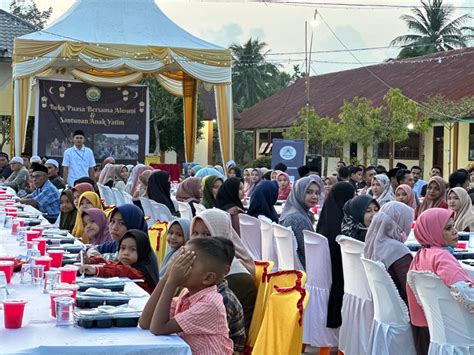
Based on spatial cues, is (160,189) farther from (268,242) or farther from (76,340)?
(76,340)

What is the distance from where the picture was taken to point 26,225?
7.26m

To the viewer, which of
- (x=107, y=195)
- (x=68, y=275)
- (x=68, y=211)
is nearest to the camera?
(x=68, y=275)

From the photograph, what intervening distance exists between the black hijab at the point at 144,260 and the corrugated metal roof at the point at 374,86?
74.9 ft

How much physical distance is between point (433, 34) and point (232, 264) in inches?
1608

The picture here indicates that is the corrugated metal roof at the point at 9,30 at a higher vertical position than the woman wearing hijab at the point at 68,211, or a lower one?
higher

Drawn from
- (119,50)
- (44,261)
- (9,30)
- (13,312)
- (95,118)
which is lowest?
(13,312)

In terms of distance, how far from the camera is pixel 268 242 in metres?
7.48

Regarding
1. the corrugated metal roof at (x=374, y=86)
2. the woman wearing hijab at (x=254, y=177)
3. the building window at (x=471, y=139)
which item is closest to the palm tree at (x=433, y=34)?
the corrugated metal roof at (x=374, y=86)

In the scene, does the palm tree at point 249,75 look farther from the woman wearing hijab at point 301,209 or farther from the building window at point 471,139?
the woman wearing hijab at point 301,209

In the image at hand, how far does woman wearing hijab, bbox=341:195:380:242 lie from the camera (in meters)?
6.46

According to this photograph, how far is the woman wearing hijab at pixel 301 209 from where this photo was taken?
688 centimetres

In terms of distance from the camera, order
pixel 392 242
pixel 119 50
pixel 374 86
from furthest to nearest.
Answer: pixel 374 86 → pixel 119 50 → pixel 392 242

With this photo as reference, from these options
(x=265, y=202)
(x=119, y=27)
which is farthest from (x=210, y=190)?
(x=119, y=27)

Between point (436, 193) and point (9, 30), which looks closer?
point (436, 193)
